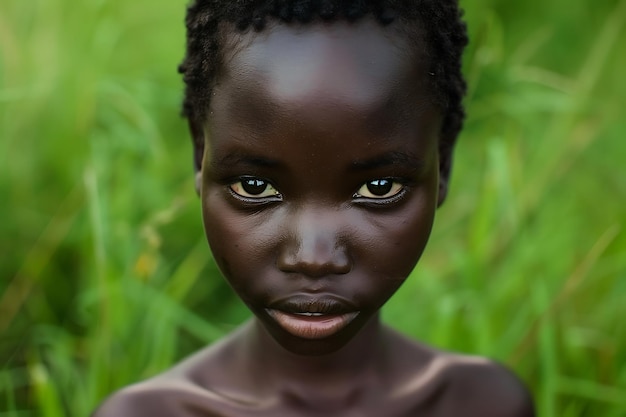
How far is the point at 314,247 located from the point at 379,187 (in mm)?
128

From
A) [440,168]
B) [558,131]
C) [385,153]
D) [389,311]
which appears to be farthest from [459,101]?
[558,131]

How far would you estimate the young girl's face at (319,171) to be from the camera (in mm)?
1359

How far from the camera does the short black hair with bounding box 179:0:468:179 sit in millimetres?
1378

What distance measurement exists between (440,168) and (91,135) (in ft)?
3.95

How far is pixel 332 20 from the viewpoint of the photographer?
1.38 metres

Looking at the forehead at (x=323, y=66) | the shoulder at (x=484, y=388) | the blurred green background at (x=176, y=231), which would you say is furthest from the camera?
the blurred green background at (x=176, y=231)

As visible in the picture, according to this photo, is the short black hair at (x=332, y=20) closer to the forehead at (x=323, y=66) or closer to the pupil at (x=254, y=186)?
the forehead at (x=323, y=66)

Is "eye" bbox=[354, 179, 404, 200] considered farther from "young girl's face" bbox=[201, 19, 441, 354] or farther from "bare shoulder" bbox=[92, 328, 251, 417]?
"bare shoulder" bbox=[92, 328, 251, 417]

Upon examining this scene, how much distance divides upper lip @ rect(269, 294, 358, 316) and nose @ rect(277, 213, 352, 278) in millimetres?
39

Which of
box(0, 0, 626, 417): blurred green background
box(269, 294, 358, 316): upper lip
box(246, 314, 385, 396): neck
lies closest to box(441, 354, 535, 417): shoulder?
box(246, 314, 385, 396): neck

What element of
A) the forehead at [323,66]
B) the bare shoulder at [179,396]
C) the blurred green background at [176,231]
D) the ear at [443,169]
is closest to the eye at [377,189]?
the forehead at [323,66]

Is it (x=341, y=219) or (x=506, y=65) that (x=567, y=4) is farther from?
(x=341, y=219)

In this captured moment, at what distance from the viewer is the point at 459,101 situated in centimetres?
162

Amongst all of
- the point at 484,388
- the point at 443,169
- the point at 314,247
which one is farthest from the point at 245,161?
the point at 484,388
